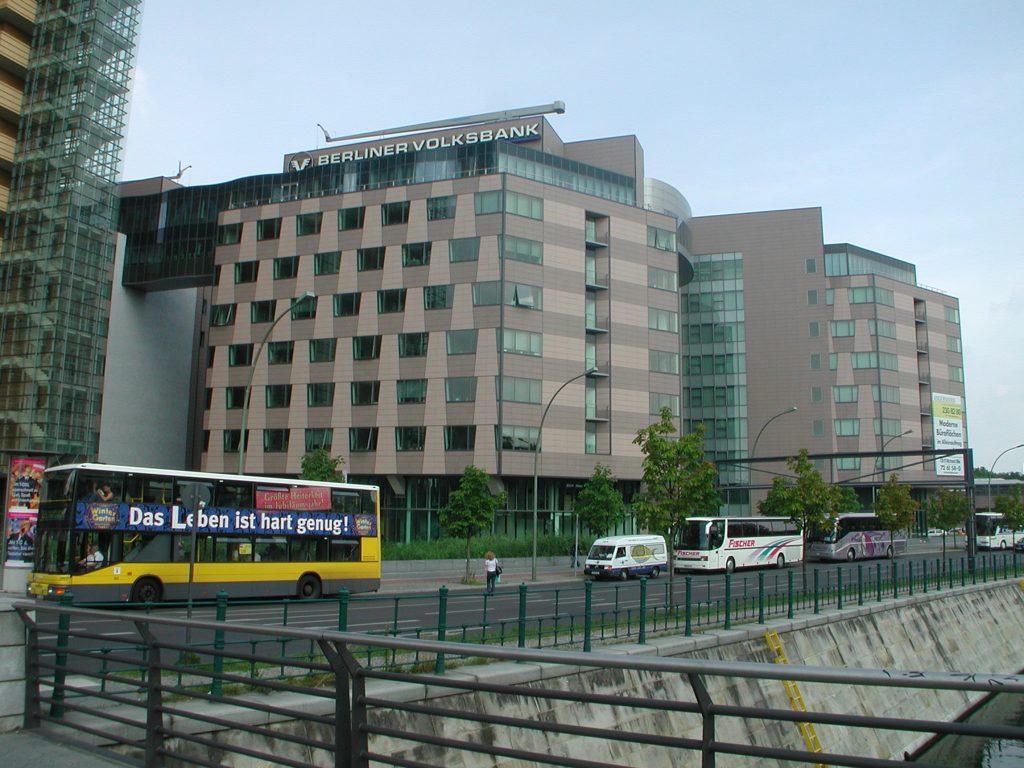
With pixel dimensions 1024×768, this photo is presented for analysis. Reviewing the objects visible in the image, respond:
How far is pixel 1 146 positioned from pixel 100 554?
31.2m

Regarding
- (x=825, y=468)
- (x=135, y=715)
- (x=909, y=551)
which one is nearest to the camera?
(x=135, y=715)

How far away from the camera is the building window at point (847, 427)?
81750 millimetres

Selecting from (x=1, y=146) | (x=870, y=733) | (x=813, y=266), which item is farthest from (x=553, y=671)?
(x=813, y=266)

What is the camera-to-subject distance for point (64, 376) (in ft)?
147

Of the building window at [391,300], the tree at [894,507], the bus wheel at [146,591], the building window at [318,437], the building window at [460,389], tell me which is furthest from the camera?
the building window at [318,437]

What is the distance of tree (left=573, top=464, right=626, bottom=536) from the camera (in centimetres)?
4769

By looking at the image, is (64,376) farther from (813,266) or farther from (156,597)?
(813,266)

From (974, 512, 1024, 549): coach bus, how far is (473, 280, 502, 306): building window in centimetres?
4370

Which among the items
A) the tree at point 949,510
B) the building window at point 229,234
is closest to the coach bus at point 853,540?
the tree at point 949,510

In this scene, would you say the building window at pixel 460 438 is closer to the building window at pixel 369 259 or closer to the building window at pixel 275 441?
the building window at pixel 275 441

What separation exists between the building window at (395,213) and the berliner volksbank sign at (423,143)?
30.8ft

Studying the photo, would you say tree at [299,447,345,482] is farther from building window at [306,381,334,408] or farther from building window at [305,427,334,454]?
building window at [306,381,334,408]

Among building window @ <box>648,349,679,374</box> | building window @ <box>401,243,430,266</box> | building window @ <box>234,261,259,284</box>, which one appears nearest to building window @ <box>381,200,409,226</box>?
building window @ <box>401,243,430,266</box>

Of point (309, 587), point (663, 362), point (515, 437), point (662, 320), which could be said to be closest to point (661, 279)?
point (662, 320)
